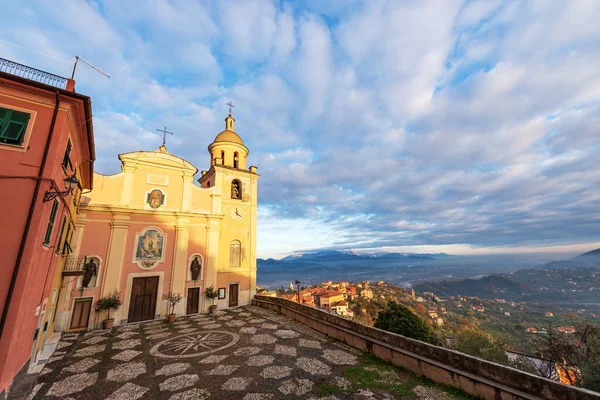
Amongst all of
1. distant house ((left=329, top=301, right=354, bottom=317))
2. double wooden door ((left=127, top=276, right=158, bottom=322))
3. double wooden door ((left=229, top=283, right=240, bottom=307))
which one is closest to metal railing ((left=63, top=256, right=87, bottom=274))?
double wooden door ((left=127, top=276, right=158, bottom=322))

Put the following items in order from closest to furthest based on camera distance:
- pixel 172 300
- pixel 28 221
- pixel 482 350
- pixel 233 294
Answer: pixel 28 221 < pixel 482 350 < pixel 172 300 < pixel 233 294

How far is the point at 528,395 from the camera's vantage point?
17.8 ft

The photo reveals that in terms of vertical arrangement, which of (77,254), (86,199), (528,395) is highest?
(86,199)

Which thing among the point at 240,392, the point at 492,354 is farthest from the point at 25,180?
the point at 492,354

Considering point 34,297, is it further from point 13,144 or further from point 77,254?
point 77,254

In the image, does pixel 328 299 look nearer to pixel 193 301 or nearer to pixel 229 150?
pixel 193 301

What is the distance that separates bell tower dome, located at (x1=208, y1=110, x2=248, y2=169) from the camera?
904 inches

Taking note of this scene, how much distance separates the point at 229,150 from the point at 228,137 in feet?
4.75

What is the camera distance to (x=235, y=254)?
20891 millimetres

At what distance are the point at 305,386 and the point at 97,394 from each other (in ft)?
20.4

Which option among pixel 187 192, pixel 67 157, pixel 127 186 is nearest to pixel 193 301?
pixel 187 192

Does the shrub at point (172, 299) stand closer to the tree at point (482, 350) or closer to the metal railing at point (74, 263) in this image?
the metal railing at point (74, 263)

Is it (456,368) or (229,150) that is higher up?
(229,150)

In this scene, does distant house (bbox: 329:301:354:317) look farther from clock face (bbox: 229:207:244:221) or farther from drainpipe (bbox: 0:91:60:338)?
drainpipe (bbox: 0:91:60:338)
